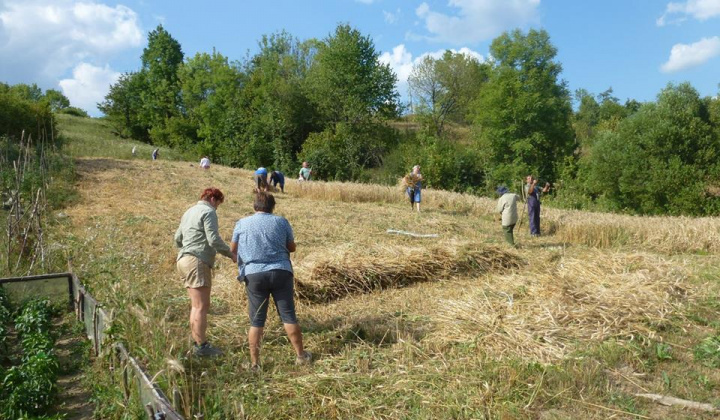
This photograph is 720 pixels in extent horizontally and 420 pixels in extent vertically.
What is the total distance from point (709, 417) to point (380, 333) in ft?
9.79

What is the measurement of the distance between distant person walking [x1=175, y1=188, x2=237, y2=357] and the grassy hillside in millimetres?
203

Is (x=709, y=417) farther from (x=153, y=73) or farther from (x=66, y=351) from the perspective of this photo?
(x=153, y=73)

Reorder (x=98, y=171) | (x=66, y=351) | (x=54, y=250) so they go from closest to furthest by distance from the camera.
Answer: (x=66, y=351) → (x=54, y=250) → (x=98, y=171)

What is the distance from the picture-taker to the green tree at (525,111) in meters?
36.9

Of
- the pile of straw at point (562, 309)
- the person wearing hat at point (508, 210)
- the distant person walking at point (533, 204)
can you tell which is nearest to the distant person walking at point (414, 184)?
the distant person walking at point (533, 204)

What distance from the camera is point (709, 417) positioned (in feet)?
12.9

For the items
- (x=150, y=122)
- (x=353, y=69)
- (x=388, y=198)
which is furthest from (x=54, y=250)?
(x=150, y=122)

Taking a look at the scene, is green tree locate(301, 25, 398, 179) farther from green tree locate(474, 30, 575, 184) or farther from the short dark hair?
the short dark hair

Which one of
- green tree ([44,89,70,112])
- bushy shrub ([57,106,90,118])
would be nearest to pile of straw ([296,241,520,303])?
bushy shrub ([57,106,90,118])

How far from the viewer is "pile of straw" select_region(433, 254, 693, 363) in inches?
206

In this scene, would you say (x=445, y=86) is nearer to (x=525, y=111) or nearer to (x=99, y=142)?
(x=525, y=111)

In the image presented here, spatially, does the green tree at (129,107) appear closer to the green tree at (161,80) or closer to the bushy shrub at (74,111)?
the green tree at (161,80)

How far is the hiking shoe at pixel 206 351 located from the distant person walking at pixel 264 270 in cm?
49

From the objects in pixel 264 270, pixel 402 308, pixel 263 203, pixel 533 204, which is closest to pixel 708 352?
pixel 402 308
